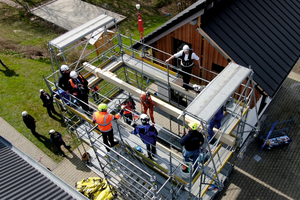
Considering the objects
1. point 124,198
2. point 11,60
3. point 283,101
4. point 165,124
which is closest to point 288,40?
point 283,101

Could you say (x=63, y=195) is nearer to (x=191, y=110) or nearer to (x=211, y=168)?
(x=191, y=110)

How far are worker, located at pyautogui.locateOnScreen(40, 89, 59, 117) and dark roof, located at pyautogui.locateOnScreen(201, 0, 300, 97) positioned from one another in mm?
9949

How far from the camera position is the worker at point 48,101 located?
15602 millimetres

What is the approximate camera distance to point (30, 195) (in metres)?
7.31

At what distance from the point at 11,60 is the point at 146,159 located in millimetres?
16756

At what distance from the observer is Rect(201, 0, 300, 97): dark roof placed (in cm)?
1105

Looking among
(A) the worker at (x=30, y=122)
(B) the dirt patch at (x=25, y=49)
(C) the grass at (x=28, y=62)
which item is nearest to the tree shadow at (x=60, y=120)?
(C) the grass at (x=28, y=62)

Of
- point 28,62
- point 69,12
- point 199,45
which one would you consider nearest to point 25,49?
point 28,62

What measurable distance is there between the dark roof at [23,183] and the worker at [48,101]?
711 centimetres

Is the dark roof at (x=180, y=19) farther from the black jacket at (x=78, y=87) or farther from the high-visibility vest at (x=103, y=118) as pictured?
the high-visibility vest at (x=103, y=118)

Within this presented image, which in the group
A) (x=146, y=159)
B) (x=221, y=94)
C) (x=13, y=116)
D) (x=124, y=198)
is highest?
(x=221, y=94)

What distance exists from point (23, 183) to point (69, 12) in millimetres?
23210

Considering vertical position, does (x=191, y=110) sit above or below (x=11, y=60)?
above

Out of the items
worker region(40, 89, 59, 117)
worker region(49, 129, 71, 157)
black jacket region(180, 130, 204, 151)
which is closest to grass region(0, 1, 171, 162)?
worker region(40, 89, 59, 117)
